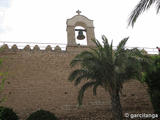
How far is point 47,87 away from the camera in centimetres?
1134

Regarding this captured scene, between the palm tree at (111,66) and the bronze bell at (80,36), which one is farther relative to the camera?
the bronze bell at (80,36)

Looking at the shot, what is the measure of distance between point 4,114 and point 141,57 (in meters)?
7.23

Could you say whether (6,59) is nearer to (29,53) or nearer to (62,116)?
(29,53)

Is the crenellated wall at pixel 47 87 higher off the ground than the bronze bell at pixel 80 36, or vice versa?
the bronze bell at pixel 80 36

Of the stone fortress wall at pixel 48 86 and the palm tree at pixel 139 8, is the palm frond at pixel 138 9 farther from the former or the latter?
the stone fortress wall at pixel 48 86

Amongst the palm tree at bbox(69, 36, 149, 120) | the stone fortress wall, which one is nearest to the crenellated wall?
the stone fortress wall

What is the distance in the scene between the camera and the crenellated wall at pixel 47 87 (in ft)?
35.3

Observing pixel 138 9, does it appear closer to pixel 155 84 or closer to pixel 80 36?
pixel 155 84

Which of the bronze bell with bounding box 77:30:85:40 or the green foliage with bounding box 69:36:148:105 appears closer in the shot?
the green foliage with bounding box 69:36:148:105

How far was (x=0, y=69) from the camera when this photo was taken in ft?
36.6

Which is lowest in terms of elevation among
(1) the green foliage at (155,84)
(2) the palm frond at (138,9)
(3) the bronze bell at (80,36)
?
(1) the green foliage at (155,84)

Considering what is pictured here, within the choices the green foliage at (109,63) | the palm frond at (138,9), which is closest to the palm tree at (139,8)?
the palm frond at (138,9)

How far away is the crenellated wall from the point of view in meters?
10.8

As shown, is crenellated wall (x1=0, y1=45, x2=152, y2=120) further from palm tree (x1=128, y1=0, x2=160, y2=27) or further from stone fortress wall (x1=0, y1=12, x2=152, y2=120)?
palm tree (x1=128, y1=0, x2=160, y2=27)
